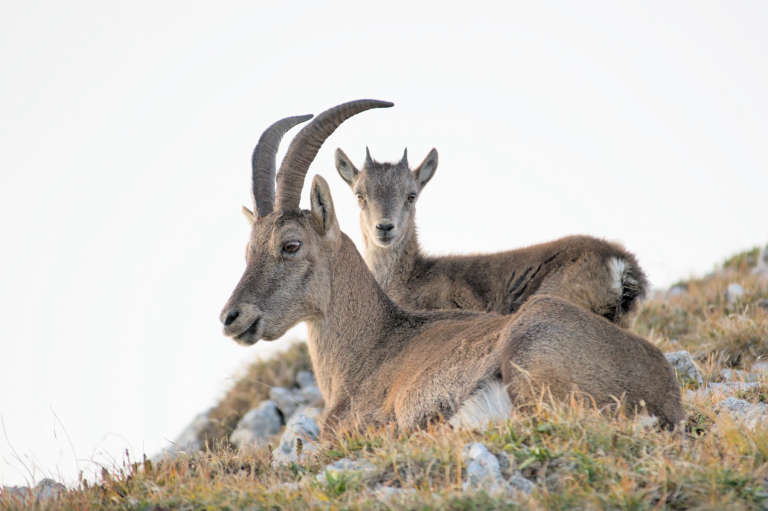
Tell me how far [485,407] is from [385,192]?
7275 millimetres

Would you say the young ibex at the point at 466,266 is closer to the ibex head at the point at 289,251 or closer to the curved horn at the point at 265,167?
the ibex head at the point at 289,251

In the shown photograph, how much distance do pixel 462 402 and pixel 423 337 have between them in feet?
4.94

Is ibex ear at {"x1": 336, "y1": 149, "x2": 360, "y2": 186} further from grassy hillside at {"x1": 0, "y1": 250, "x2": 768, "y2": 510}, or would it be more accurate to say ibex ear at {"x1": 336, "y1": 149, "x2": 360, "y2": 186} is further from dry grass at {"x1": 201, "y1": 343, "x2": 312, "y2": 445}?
grassy hillside at {"x1": 0, "y1": 250, "x2": 768, "y2": 510}

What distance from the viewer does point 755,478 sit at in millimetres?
4762

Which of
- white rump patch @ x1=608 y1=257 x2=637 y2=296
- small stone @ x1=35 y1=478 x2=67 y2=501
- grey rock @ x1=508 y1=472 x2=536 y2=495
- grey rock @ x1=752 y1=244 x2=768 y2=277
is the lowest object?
grey rock @ x1=752 y1=244 x2=768 y2=277

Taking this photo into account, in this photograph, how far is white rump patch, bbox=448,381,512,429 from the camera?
600cm

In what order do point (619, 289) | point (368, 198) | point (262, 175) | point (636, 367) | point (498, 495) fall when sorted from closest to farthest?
1. point (498, 495)
2. point (636, 367)
3. point (262, 175)
4. point (619, 289)
5. point (368, 198)

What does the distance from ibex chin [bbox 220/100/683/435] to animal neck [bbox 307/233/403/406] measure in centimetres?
1

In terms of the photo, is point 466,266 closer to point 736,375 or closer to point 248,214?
point 736,375

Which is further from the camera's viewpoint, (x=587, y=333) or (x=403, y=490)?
(x=587, y=333)

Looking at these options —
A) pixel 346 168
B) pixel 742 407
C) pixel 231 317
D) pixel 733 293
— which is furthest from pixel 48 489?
pixel 733 293

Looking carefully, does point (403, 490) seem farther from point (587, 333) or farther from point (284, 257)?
Answer: point (284, 257)

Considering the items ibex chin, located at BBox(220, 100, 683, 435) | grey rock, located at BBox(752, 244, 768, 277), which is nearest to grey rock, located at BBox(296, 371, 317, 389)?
ibex chin, located at BBox(220, 100, 683, 435)

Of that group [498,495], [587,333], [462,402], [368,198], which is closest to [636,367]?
[587,333]
